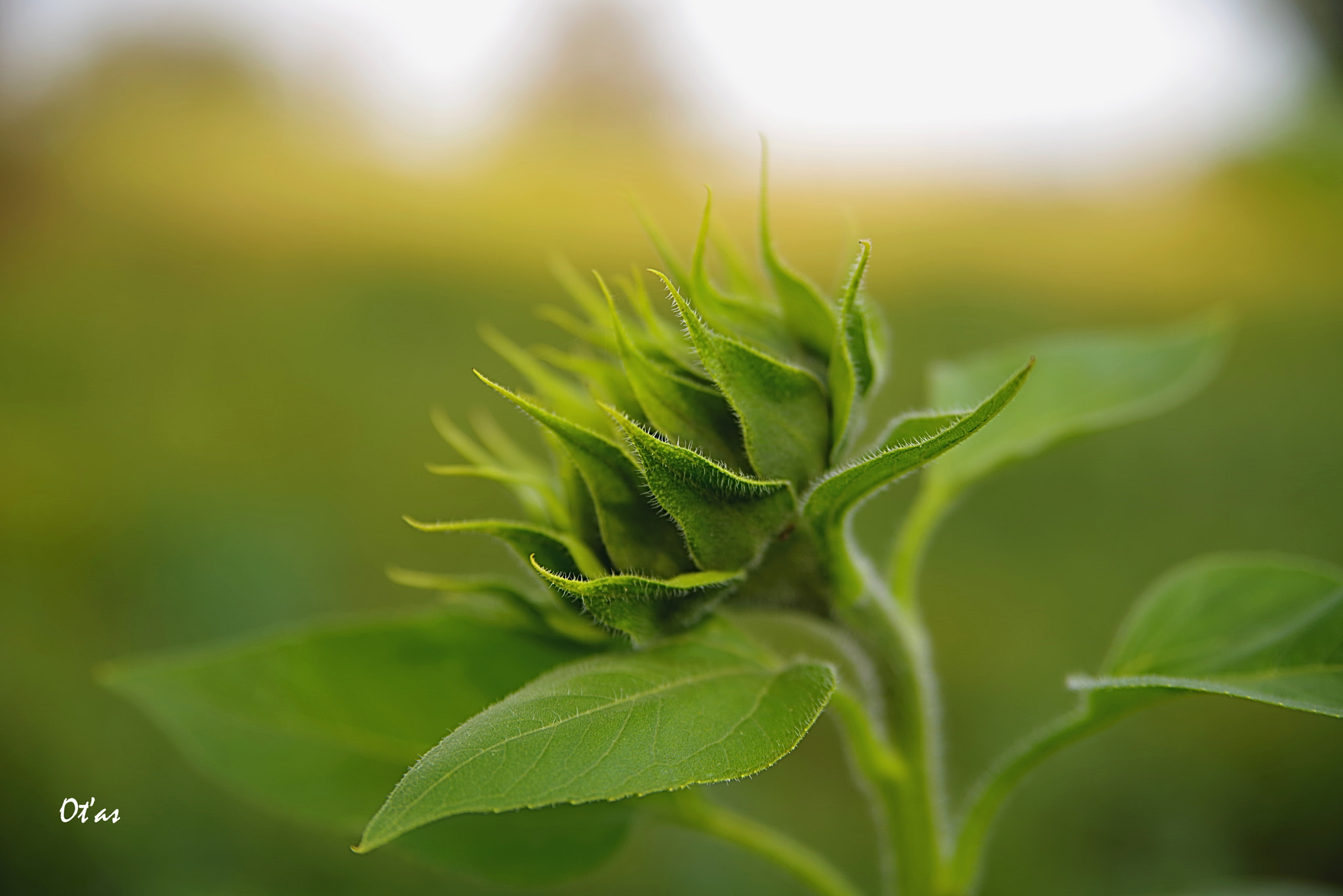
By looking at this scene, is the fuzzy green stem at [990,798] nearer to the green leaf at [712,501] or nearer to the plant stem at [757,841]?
the plant stem at [757,841]

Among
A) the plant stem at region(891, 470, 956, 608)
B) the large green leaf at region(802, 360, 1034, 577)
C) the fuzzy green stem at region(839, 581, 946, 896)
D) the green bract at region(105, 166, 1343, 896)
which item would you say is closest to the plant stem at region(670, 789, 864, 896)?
the green bract at region(105, 166, 1343, 896)

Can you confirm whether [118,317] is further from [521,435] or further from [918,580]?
[918,580]

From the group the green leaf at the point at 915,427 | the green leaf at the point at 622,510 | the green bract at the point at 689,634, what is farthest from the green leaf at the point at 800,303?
the green leaf at the point at 622,510

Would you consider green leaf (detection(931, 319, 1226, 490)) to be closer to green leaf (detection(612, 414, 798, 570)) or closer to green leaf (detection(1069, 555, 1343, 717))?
green leaf (detection(1069, 555, 1343, 717))

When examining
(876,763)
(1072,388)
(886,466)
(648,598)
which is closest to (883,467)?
(886,466)

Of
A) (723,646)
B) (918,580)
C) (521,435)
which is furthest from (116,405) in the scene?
(723,646)

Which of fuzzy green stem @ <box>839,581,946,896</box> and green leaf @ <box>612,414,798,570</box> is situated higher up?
green leaf @ <box>612,414,798,570</box>
